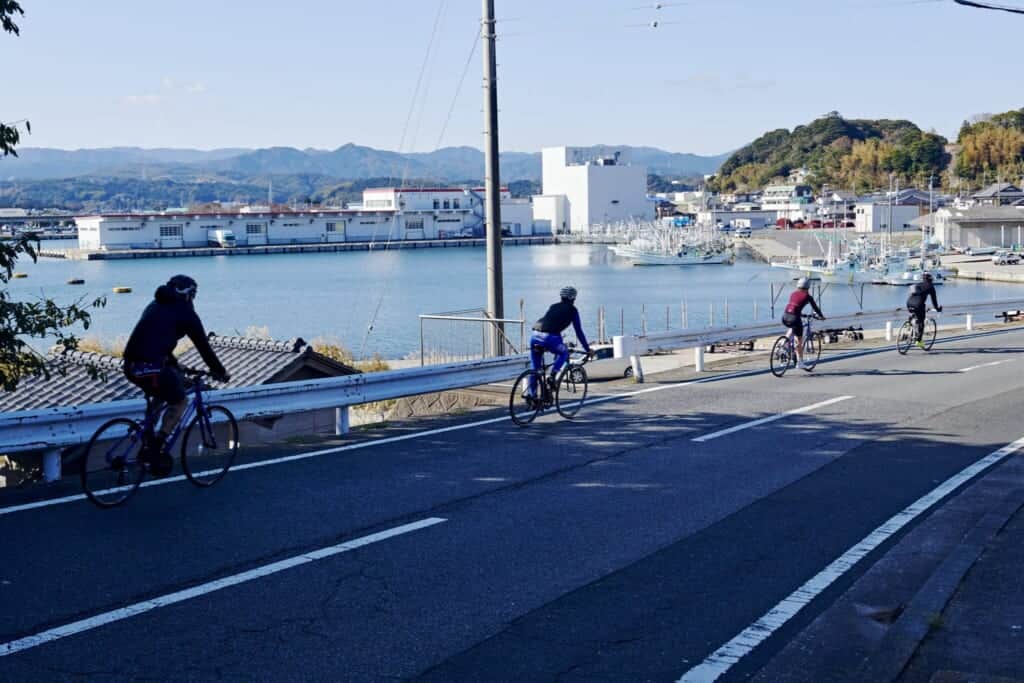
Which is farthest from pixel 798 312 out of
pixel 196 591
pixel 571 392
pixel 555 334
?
pixel 196 591

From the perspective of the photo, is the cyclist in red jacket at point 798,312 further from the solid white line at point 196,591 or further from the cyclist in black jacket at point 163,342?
the cyclist in black jacket at point 163,342

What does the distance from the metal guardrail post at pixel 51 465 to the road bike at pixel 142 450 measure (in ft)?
0.97

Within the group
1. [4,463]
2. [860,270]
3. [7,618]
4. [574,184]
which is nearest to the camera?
[7,618]

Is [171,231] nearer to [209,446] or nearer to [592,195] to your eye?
[592,195]

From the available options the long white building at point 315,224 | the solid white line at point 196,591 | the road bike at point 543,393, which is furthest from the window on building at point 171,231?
the solid white line at point 196,591

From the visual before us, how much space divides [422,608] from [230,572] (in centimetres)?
134

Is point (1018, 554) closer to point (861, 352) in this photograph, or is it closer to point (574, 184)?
point (861, 352)

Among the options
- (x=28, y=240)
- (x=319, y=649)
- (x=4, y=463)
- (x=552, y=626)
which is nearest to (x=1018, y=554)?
(x=552, y=626)

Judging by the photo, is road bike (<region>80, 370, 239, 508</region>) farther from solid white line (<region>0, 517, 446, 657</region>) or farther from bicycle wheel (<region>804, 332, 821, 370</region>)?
bicycle wheel (<region>804, 332, 821, 370</region>)

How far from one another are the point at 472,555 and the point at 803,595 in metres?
2.08

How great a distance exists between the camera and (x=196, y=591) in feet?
19.9

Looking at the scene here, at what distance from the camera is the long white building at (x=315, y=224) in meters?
143

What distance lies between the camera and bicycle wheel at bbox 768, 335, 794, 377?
56.2 feet

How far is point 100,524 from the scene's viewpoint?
7.44m
